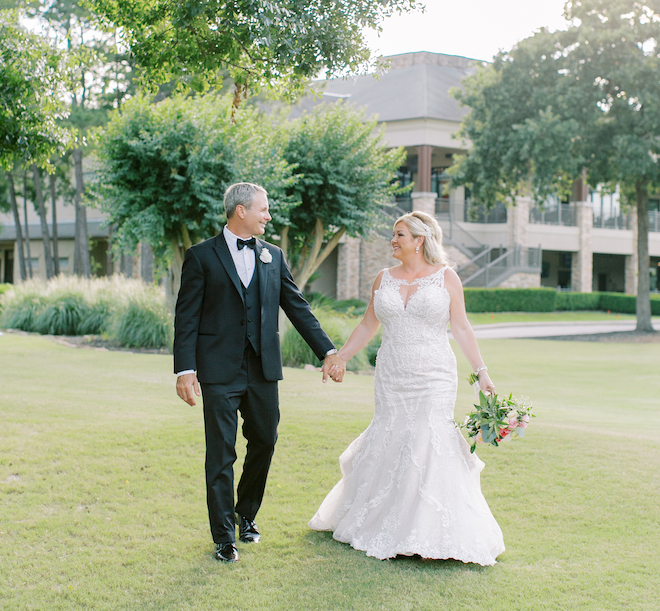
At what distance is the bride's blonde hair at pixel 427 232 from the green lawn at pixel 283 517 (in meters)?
1.86

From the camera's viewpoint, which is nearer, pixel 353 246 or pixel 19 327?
pixel 19 327

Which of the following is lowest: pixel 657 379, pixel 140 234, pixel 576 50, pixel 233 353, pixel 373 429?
pixel 657 379

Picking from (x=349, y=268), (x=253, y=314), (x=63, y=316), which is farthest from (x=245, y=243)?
(x=349, y=268)

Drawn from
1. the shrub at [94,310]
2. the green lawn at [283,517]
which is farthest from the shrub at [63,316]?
the green lawn at [283,517]

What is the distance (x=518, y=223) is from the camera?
34812 mm

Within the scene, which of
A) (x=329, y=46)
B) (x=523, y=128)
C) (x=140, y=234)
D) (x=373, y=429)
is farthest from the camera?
(x=523, y=128)

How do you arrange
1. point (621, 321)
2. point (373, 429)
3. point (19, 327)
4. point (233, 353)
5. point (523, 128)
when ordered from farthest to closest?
point (621, 321) < point (523, 128) < point (19, 327) < point (373, 429) < point (233, 353)

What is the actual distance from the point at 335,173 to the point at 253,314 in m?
12.2

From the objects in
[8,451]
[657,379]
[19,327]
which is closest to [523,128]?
[657,379]

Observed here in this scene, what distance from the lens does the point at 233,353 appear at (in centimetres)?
433

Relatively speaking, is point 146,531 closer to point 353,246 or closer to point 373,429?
point 373,429

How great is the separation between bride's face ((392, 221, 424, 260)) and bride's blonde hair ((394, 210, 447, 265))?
2cm

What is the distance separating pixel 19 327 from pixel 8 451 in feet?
47.9

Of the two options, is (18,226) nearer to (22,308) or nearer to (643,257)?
(22,308)
